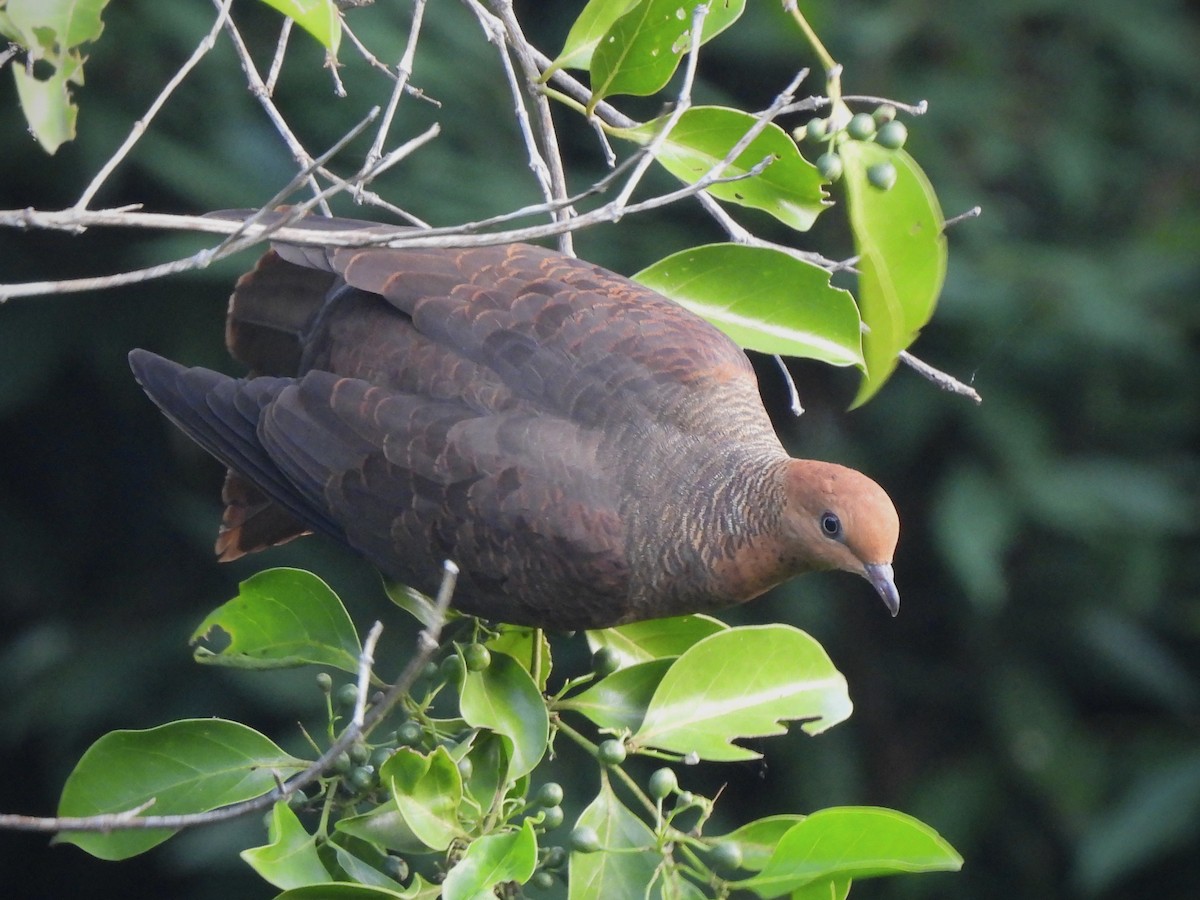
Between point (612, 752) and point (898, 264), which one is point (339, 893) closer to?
point (612, 752)

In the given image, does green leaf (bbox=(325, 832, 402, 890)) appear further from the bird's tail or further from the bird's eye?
Result: the bird's tail

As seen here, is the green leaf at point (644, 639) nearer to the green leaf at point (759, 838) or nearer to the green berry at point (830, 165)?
the green leaf at point (759, 838)

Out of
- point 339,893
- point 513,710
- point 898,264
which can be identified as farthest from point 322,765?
point 898,264

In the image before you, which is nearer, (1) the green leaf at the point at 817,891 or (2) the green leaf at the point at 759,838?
(1) the green leaf at the point at 817,891

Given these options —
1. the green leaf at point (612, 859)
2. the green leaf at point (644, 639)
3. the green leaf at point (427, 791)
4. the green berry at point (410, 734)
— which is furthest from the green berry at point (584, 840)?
the green leaf at point (644, 639)

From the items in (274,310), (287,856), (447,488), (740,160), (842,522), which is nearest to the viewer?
(287,856)

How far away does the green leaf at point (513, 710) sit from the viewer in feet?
5.41

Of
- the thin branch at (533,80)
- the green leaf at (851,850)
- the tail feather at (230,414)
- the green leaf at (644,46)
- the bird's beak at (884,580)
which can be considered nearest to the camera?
the green leaf at (851,850)

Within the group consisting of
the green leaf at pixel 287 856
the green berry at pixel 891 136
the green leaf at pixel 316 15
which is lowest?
the green leaf at pixel 287 856

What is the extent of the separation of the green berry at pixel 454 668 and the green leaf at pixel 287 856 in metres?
0.28

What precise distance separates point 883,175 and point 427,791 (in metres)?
0.83

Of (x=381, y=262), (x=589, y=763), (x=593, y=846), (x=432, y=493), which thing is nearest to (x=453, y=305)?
(x=381, y=262)

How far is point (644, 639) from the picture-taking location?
82.4 inches

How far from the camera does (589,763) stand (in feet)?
11.8
